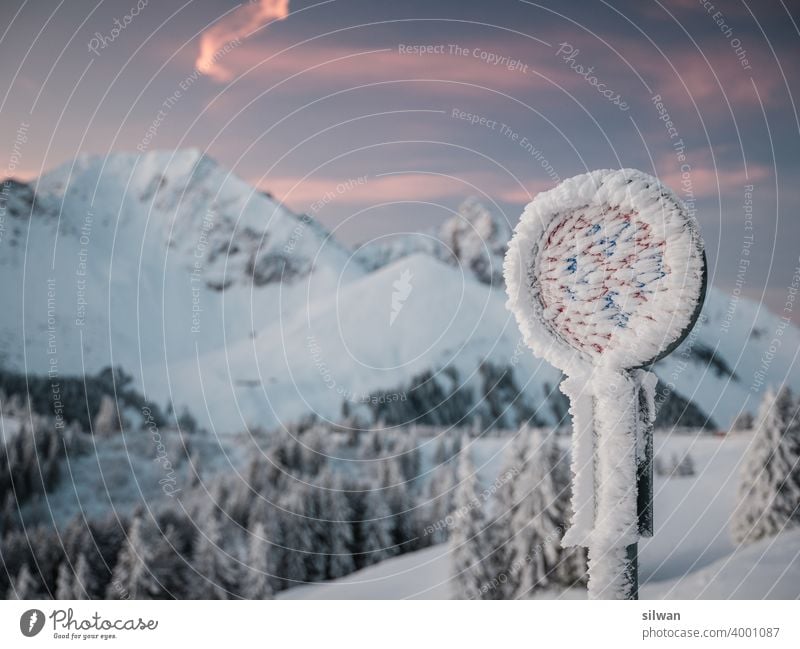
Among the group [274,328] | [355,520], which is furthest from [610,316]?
[274,328]

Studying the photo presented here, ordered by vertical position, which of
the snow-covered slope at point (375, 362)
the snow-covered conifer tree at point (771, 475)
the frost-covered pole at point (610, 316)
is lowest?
the snow-covered conifer tree at point (771, 475)

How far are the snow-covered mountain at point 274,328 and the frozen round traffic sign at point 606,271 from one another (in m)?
4.38

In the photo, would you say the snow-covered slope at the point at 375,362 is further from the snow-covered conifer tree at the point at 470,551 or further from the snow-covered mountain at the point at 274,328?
the snow-covered conifer tree at the point at 470,551

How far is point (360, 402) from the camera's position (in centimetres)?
1652

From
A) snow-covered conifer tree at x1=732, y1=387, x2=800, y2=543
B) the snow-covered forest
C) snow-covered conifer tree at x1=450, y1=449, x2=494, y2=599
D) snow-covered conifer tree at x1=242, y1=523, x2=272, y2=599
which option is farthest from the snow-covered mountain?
snow-covered conifer tree at x1=450, y1=449, x2=494, y2=599

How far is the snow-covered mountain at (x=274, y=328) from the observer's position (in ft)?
46.9

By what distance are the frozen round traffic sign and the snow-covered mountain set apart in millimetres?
4375

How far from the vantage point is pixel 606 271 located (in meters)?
0.87

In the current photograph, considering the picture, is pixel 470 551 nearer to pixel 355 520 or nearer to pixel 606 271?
pixel 355 520

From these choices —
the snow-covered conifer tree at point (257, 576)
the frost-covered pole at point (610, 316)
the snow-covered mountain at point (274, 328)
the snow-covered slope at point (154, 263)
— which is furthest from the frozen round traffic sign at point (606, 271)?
the snow-covered conifer tree at point (257, 576)

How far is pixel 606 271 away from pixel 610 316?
0.20 ft
